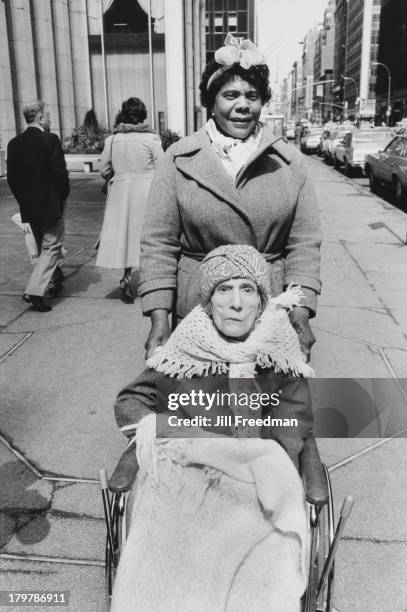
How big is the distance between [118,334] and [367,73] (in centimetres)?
14686

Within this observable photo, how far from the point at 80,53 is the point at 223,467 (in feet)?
85.4

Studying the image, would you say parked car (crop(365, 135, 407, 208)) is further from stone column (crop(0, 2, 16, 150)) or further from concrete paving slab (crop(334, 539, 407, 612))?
concrete paving slab (crop(334, 539, 407, 612))

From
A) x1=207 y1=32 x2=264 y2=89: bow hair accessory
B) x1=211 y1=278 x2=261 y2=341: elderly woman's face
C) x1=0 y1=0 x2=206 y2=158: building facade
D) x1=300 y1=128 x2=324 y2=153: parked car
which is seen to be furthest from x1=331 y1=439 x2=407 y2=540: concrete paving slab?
x1=300 y1=128 x2=324 y2=153: parked car

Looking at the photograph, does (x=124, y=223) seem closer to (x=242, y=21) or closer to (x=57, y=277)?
(x=57, y=277)

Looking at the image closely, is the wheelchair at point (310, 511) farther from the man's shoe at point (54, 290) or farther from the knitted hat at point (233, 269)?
the man's shoe at point (54, 290)

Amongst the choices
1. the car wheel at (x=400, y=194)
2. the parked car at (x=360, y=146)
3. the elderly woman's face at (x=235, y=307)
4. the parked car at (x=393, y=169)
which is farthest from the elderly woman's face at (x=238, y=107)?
the parked car at (x=360, y=146)

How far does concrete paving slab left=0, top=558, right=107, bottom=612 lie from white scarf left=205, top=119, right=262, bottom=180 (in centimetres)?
180

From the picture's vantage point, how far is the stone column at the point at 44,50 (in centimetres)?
2127

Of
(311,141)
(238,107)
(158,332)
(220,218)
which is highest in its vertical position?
(238,107)

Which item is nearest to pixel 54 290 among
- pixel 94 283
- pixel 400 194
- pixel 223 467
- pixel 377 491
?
pixel 94 283

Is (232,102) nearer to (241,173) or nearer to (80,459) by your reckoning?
(241,173)

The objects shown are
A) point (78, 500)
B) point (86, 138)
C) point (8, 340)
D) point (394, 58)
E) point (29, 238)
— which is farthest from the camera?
point (394, 58)

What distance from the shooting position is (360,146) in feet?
71.3

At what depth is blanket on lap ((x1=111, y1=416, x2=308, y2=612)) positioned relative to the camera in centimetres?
178
